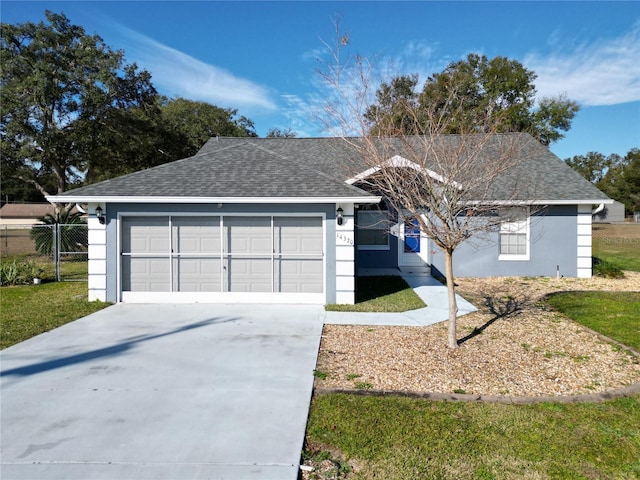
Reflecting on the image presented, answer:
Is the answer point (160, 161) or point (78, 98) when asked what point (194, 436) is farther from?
point (160, 161)

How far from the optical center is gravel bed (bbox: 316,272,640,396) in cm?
500

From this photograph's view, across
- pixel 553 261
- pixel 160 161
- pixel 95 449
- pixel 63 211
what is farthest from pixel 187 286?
pixel 160 161

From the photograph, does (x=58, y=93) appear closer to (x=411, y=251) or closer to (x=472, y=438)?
(x=411, y=251)

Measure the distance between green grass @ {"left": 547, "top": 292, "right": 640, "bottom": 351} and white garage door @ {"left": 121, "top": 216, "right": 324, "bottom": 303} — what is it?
18.5 ft

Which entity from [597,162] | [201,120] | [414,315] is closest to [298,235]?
[414,315]

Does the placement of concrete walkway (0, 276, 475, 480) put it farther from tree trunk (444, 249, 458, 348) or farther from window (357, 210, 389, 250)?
window (357, 210, 389, 250)

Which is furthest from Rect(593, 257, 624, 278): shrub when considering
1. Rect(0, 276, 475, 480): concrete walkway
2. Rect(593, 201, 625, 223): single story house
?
Rect(593, 201, 625, 223): single story house

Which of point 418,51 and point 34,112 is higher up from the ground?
point 34,112

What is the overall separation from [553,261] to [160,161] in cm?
2451

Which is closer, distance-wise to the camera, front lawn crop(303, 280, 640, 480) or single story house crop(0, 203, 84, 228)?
front lawn crop(303, 280, 640, 480)

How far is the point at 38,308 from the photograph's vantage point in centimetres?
910

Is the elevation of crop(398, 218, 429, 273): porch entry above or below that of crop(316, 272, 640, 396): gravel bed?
above

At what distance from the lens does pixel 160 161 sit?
27.6 m

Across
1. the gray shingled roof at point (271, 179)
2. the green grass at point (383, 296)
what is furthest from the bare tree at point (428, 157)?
the green grass at point (383, 296)
